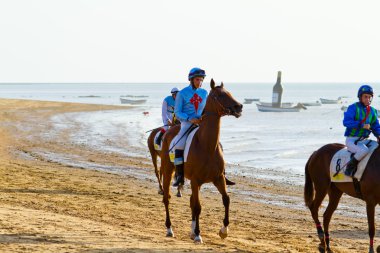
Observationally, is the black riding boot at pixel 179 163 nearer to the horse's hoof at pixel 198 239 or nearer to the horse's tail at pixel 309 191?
the horse's hoof at pixel 198 239

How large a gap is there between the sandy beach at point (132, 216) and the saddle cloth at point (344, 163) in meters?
1.37

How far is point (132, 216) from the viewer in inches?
564

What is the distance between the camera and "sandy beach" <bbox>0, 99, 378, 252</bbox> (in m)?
11.0

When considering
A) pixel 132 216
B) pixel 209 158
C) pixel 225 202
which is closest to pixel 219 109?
pixel 209 158

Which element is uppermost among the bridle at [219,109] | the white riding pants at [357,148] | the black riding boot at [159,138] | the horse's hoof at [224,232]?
the bridle at [219,109]

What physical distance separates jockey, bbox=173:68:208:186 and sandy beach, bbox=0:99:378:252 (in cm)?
146

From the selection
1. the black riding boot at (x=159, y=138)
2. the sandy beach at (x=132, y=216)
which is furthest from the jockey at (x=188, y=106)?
the black riding boot at (x=159, y=138)

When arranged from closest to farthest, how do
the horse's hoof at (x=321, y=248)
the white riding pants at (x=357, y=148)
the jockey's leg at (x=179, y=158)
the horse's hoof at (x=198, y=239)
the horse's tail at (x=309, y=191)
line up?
the white riding pants at (x=357, y=148)
the horse's hoof at (x=321, y=248)
the horse's hoof at (x=198, y=239)
the horse's tail at (x=309, y=191)
the jockey's leg at (x=179, y=158)

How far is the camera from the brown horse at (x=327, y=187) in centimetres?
1100

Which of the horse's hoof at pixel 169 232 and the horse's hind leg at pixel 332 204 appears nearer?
the horse's hind leg at pixel 332 204

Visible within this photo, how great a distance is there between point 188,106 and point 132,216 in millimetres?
3113

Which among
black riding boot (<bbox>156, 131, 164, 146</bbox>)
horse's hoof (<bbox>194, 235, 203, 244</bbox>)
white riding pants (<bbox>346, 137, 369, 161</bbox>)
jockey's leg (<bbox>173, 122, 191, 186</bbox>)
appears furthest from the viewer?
black riding boot (<bbox>156, 131, 164, 146</bbox>)
